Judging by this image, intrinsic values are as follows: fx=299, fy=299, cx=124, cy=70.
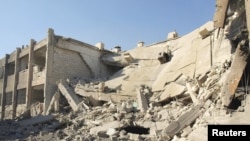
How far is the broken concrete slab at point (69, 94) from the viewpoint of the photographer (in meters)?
15.3

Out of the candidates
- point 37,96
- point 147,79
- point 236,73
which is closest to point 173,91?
point 236,73

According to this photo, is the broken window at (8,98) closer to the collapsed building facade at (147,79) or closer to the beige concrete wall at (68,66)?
the collapsed building facade at (147,79)

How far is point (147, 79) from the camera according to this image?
16.8 m

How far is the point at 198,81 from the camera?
10367 mm

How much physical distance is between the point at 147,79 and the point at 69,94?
173 inches

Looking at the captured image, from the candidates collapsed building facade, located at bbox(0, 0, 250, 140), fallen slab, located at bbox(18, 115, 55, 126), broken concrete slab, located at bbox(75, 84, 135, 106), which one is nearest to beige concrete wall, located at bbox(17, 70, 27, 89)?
collapsed building facade, located at bbox(0, 0, 250, 140)

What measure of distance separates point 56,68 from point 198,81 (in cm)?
1022

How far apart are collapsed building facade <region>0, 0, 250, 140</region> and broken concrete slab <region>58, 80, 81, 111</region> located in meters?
0.05

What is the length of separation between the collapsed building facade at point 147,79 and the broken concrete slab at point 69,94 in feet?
0.18

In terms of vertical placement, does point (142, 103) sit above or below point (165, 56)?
below

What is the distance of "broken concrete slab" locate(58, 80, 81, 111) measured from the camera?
50.1 ft

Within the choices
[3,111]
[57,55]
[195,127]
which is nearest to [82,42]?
[57,55]

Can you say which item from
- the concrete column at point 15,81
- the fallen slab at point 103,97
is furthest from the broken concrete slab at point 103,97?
the concrete column at point 15,81

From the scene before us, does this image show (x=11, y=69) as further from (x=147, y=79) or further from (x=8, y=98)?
(x=147, y=79)
